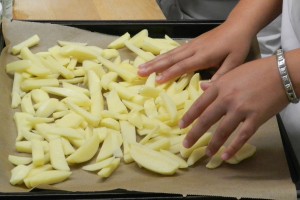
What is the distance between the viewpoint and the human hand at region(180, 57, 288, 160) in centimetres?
82

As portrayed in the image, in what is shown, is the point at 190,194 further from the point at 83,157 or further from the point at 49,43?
the point at 49,43

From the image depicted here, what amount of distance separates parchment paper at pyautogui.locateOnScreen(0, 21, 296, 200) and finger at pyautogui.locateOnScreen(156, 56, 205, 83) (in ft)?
0.63

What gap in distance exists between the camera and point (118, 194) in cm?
82

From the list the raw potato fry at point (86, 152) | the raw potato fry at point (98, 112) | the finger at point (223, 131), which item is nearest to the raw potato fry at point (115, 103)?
the raw potato fry at point (98, 112)

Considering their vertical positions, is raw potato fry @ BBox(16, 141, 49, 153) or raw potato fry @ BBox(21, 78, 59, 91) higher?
raw potato fry @ BBox(21, 78, 59, 91)

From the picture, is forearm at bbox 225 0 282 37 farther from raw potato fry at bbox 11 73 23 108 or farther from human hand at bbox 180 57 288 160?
raw potato fry at bbox 11 73 23 108

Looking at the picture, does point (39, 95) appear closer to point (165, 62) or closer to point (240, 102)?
point (165, 62)

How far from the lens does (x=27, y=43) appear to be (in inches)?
46.0

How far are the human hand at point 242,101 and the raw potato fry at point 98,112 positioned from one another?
86 mm

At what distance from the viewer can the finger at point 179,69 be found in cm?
108

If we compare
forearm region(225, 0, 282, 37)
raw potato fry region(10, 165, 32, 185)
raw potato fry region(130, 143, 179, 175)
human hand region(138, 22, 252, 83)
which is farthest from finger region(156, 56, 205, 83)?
raw potato fry region(10, 165, 32, 185)

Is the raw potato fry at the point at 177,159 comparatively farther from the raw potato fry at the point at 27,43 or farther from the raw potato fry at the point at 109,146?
the raw potato fry at the point at 27,43

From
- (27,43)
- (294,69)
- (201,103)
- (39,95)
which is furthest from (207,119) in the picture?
(27,43)

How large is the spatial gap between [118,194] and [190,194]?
0.10 metres
